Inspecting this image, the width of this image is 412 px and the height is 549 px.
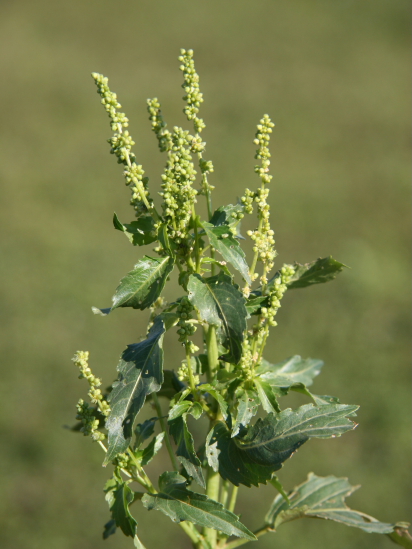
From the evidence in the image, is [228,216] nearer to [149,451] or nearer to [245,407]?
[245,407]

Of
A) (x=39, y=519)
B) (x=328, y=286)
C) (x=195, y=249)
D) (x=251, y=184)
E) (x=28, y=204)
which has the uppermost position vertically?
(x=251, y=184)

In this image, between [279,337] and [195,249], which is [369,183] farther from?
[195,249]

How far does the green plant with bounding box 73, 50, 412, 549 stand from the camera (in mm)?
1920

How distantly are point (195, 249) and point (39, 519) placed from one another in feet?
16.7

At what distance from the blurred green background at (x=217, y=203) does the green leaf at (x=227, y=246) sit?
4.74 m

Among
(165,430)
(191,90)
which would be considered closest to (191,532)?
(165,430)

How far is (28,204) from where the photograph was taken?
37.4 ft

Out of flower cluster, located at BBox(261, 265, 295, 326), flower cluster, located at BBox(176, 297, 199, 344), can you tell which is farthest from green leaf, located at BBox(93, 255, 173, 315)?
flower cluster, located at BBox(261, 265, 295, 326)

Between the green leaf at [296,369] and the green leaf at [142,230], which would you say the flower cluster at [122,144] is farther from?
the green leaf at [296,369]

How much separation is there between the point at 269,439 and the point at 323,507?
37.9 inches

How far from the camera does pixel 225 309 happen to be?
1.92 m

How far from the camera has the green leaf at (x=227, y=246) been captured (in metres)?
1.93

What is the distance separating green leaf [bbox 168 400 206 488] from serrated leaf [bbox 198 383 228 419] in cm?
9

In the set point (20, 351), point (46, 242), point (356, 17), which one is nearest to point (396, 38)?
point (356, 17)
